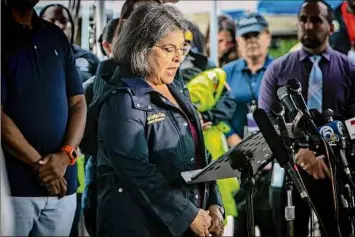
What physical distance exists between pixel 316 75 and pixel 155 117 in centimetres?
82

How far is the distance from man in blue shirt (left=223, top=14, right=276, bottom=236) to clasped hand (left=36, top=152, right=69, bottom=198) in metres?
0.74

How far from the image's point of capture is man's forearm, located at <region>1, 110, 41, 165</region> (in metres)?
3.06

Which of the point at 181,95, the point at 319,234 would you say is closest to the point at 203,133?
the point at 181,95

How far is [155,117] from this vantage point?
118 inches

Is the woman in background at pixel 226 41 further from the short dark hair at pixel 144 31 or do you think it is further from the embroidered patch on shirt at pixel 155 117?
the embroidered patch on shirt at pixel 155 117

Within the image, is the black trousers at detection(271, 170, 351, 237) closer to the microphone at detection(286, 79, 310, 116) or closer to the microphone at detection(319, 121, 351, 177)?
the microphone at detection(319, 121, 351, 177)

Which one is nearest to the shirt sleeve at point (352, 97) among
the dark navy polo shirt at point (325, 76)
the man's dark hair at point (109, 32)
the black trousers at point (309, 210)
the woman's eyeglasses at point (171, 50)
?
the dark navy polo shirt at point (325, 76)

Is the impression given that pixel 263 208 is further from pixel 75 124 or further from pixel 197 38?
pixel 75 124

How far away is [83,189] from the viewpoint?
10.6 feet

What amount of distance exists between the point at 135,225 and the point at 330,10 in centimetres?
125

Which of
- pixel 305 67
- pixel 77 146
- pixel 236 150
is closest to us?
pixel 236 150

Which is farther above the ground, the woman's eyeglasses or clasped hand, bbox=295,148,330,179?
the woman's eyeglasses

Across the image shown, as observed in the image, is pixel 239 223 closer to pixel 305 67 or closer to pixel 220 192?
pixel 220 192

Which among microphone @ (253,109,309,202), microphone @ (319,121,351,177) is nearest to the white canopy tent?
microphone @ (319,121,351,177)
